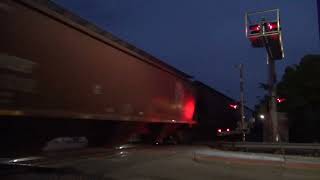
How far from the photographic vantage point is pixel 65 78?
12.4 metres

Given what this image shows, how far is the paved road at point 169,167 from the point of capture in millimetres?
11203

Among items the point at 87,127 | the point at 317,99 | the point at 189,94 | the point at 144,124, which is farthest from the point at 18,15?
the point at 317,99

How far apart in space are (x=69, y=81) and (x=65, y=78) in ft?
0.92

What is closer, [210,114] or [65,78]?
[65,78]

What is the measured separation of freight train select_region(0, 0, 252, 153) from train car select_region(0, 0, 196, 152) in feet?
0.07

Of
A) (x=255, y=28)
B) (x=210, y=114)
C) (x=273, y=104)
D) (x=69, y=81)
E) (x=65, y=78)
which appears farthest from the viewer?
(x=210, y=114)

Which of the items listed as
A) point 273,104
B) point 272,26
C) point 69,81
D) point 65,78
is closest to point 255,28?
point 272,26

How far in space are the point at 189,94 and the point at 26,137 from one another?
53.1 feet

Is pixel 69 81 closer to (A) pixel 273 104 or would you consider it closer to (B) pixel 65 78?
(B) pixel 65 78

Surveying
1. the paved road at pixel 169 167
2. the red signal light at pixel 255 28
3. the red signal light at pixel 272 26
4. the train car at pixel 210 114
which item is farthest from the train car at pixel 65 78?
the train car at pixel 210 114

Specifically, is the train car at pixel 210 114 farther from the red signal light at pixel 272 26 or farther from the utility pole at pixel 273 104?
the red signal light at pixel 272 26

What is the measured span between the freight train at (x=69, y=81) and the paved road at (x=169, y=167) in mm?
938

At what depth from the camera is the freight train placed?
33.6 ft

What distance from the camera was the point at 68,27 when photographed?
12.5m
